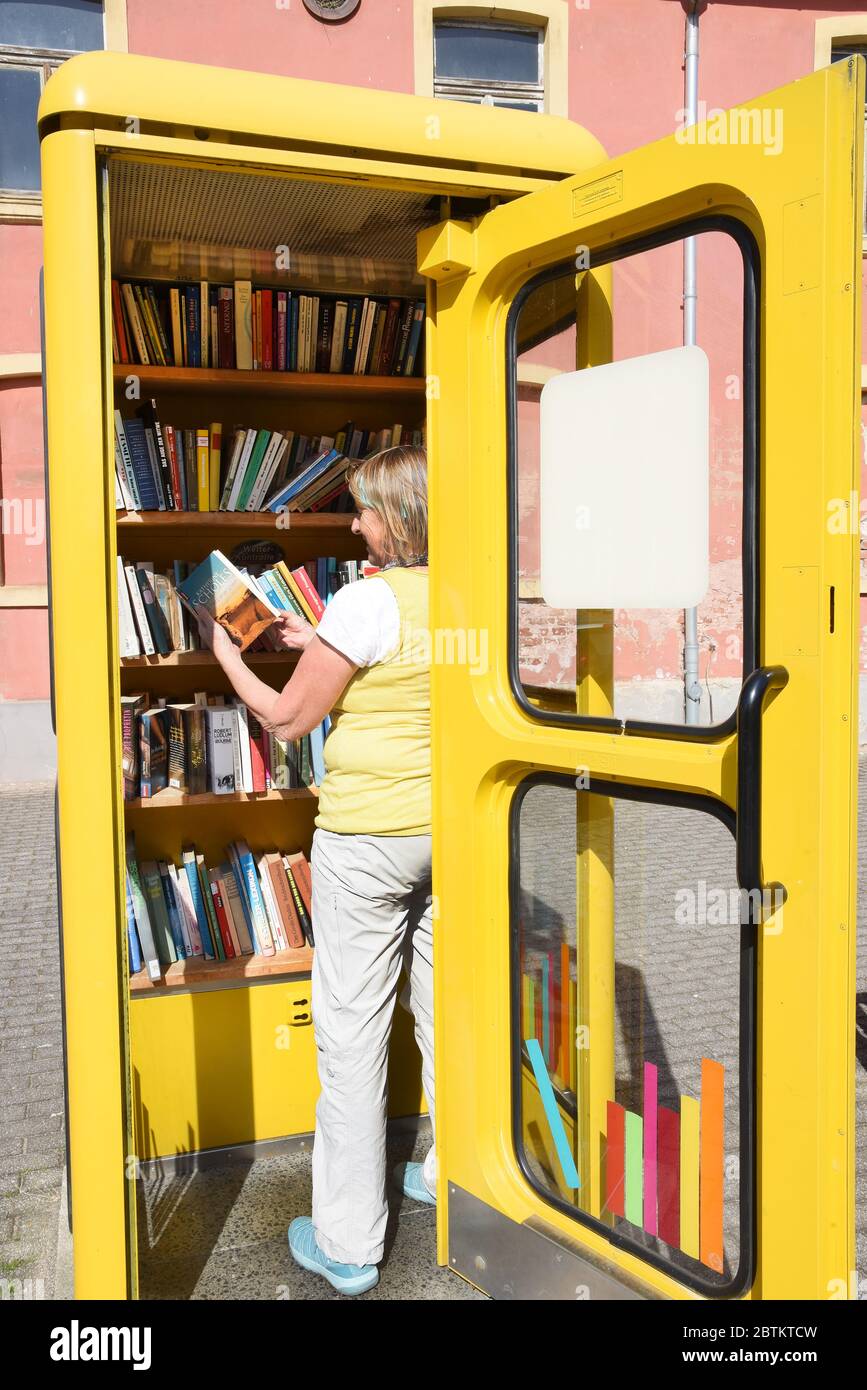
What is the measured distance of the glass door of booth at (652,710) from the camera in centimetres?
178

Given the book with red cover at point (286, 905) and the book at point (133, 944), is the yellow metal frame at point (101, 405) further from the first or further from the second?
the book with red cover at point (286, 905)

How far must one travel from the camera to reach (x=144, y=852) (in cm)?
364

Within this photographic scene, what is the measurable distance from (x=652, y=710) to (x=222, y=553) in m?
1.68

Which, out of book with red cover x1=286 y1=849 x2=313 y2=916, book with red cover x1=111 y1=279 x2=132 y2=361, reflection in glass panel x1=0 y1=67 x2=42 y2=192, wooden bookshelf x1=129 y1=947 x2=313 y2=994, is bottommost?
wooden bookshelf x1=129 y1=947 x2=313 y2=994

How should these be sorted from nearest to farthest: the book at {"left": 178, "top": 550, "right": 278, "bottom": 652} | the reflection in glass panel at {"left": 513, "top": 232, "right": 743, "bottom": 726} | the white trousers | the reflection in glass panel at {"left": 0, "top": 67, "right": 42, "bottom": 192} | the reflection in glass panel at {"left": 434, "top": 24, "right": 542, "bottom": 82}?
the reflection in glass panel at {"left": 513, "top": 232, "right": 743, "bottom": 726}
the white trousers
the book at {"left": 178, "top": 550, "right": 278, "bottom": 652}
the reflection in glass panel at {"left": 0, "top": 67, "right": 42, "bottom": 192}
the reflection in glass panel at {"left": 434, "top": 24, "right": 542, "bottom": 82}

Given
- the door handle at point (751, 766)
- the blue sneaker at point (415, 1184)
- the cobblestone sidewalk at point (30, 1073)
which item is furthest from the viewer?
the blue sneaker at point (415, 1184)

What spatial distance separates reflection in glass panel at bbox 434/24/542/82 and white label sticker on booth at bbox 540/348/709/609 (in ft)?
32.3

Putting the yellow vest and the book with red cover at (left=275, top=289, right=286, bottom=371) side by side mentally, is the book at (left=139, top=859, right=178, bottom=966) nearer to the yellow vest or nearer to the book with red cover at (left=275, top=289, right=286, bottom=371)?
the yellow vest

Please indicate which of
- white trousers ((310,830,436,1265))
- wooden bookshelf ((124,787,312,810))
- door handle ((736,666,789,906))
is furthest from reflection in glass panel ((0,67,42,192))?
door handle ((736,666,789,906))

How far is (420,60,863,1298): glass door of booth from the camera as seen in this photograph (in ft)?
5.84

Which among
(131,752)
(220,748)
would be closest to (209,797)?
(220,748)

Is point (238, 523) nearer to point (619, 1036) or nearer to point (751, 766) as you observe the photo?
point (619, 1036)

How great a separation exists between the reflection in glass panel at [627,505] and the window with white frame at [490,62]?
31.0 feet

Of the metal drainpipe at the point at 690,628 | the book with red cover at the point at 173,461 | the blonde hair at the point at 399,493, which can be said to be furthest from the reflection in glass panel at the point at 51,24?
the metal drainpipe at the point at 690,628
